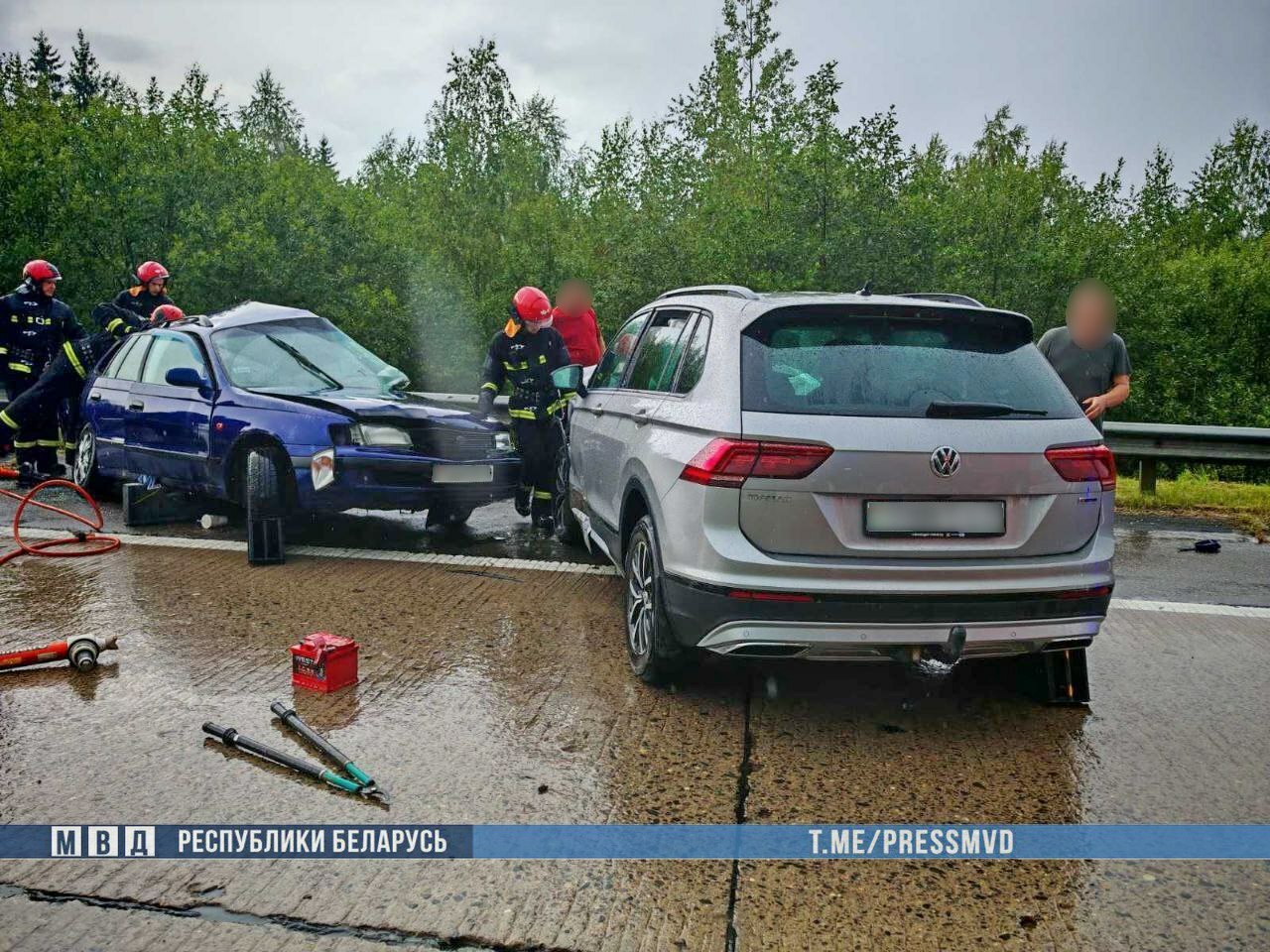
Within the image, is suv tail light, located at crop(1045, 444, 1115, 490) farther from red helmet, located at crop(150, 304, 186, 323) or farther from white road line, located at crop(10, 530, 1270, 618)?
red helmet, located at crop(150, 304, 186, 323)

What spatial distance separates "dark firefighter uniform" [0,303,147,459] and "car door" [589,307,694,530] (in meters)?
6.37

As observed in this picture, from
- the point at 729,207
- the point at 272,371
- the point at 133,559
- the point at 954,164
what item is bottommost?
the point at 133,559

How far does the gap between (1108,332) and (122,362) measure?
7.88 m

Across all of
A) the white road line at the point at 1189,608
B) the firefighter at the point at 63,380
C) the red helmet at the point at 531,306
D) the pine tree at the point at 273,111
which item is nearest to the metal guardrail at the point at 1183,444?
the red helmet at the point at 531,306

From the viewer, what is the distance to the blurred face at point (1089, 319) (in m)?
7.01

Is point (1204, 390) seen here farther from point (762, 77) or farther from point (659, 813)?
point (659, 813)

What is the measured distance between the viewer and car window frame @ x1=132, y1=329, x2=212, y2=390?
7625mm

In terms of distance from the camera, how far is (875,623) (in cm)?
366

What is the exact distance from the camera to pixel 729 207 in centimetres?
1967

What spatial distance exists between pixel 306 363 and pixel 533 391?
177cm

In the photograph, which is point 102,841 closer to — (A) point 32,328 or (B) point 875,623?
(B) point 875,623

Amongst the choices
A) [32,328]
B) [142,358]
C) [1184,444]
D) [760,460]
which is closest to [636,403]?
[760,460]

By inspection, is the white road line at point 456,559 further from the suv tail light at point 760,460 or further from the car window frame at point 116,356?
the suv tail light at point 760,460

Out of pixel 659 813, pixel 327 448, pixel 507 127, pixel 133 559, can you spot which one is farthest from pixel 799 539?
pixel 507 127
